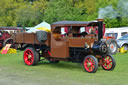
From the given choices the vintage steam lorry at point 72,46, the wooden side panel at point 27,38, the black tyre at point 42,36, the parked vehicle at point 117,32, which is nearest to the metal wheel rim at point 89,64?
the vintage steam lorry at point 72,46

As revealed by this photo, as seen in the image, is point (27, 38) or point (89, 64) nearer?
point (89, 64)

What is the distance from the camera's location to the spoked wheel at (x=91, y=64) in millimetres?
9156

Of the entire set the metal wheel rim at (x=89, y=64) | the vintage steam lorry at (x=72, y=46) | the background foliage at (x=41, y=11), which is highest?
the background foliage at (x=41, y=11)

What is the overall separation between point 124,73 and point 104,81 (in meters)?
1.78

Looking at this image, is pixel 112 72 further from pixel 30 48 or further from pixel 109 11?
pixel 109 11

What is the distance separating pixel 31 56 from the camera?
11484 millimetres

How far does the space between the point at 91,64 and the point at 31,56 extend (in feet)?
10.4

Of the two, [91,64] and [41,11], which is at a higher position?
[41,11]

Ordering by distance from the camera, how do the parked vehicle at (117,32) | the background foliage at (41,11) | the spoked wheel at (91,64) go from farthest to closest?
the background foliage at (41,11) → the parked vehicle at (117,32) → the spoked wheel at (91,64)

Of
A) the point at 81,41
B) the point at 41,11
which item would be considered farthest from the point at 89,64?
the point at 41,11

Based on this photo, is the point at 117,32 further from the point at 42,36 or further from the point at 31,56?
the point at 42,36

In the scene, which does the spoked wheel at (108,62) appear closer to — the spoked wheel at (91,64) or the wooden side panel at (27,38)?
the spoked wheel at (91,64)

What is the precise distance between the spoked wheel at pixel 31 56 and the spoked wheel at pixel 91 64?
2.56 m

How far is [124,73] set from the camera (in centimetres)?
920
